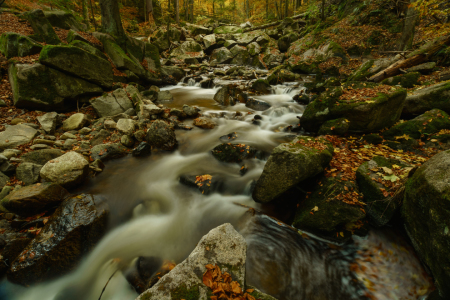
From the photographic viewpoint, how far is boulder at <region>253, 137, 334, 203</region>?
3816 millimetres

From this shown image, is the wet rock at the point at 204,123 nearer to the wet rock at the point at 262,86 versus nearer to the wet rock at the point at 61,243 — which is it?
the wet rock at the point at 61,243

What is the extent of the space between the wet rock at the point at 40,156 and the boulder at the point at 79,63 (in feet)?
13.4

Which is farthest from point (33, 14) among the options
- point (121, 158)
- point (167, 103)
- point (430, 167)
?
point (430, 167)

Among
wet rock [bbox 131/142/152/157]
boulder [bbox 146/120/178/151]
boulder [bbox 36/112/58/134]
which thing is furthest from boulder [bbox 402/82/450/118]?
boulder [bbox 36/112/58/134]

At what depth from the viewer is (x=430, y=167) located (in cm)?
267

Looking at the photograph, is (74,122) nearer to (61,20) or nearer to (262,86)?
(61,20)

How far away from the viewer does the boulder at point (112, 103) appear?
7.66 m

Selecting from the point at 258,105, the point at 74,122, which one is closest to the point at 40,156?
the point at 74,122

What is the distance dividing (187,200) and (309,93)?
928cm

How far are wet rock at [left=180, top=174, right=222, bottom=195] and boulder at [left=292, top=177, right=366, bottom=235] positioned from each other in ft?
7.35

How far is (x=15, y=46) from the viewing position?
24.1 feet

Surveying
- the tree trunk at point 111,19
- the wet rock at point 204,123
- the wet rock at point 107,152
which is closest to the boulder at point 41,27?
the tree trunk at point 111,19

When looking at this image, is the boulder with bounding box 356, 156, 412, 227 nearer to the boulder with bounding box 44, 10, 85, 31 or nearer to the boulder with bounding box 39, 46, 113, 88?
the boulder with bounding box 39, 46, 113, 88

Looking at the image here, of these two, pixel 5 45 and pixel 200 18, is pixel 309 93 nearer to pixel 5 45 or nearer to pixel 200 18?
pixel 5 45
